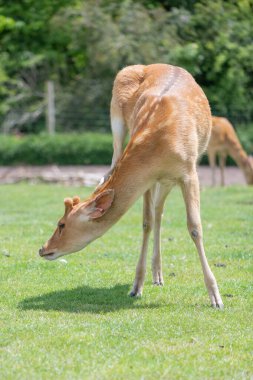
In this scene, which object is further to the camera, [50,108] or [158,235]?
[50,108]

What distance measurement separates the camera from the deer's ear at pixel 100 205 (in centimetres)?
603

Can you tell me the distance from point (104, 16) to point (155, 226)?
19412mm

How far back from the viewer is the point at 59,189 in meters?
17.4

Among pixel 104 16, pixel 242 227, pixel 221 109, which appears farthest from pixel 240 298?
pixel 104 16

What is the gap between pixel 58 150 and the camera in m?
23.2

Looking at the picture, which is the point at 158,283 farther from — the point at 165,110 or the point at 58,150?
the point at 58,150

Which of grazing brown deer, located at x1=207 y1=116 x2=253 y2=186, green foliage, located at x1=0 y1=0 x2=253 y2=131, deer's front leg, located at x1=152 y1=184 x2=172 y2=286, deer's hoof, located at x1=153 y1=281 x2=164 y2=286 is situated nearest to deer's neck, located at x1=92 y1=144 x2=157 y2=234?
deer's front leg, located at x1=152 y1=184 x2=172 y2=286

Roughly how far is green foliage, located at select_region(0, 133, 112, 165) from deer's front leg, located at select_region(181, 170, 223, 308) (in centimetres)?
1676

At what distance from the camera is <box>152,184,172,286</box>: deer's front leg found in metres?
7.13

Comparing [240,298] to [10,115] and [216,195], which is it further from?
[10,115]

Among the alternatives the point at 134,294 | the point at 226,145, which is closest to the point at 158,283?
the point at 134,294

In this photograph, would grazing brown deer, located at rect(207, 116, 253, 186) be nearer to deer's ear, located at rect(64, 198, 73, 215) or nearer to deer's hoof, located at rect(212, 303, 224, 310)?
deer's hoof, located at rect(212, 303, 224, 310)

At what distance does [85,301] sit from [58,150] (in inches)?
671

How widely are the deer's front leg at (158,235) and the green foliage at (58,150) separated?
15766mm
